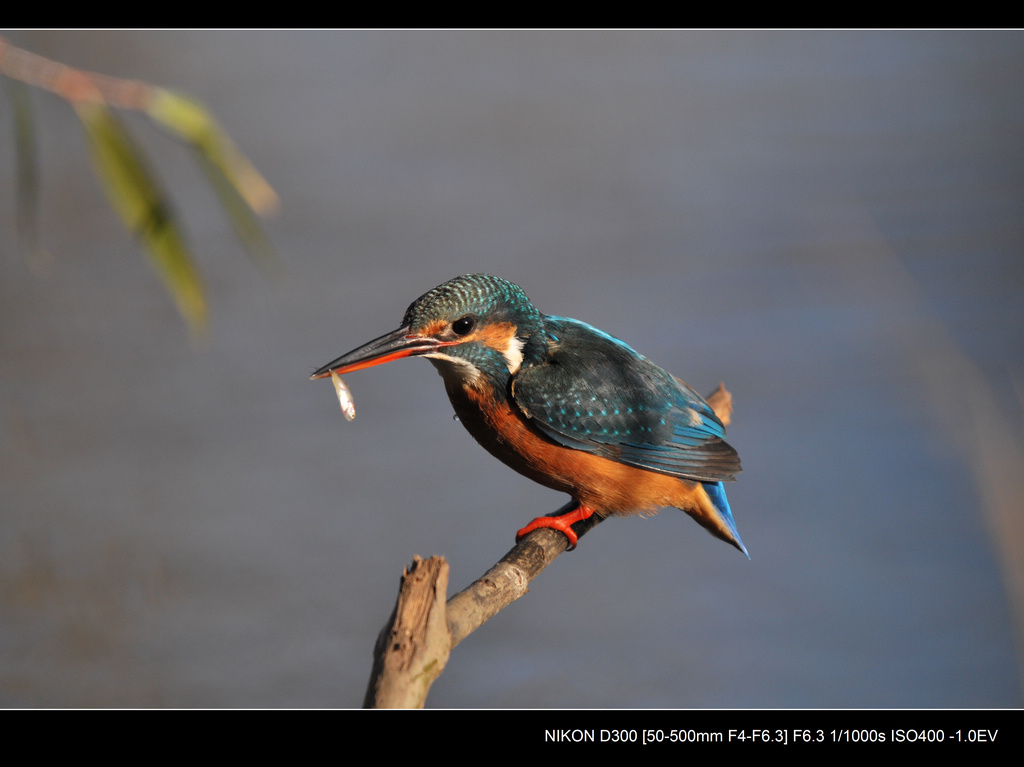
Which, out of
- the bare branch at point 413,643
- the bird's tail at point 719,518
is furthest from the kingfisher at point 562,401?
the bare branch at point 413,643

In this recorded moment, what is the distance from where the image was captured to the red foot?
6.27 ft

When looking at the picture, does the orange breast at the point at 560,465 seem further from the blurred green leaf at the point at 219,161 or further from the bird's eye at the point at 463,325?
the blurred green leaf at the point at 219,161

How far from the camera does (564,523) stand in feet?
6.29

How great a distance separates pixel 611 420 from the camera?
5.84 feet

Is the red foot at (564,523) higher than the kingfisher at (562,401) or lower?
lower

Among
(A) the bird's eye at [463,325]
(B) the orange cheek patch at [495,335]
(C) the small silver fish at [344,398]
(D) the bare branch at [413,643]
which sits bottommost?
(D) the bare branch at [413,643]

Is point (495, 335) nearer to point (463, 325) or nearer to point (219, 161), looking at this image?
point (463, 325)

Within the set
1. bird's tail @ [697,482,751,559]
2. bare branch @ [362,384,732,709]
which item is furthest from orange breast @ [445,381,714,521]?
bare branch @ [362,384,732,709]

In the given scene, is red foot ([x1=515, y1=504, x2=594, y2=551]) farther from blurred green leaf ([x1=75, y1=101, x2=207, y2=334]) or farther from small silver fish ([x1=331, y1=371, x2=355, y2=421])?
blurred green leaf ([x1=75, y1=101, x2=207, y2=334])

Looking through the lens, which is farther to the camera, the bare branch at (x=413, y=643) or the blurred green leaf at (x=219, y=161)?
the bare branch at (x=413, y=643)

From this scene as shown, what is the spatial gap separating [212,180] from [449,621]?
2.65ft

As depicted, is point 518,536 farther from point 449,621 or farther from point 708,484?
point 449,621

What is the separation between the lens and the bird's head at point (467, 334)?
1571 millimetres

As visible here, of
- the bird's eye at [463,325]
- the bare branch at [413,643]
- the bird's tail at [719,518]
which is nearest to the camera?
the bare branch at [413,643]
